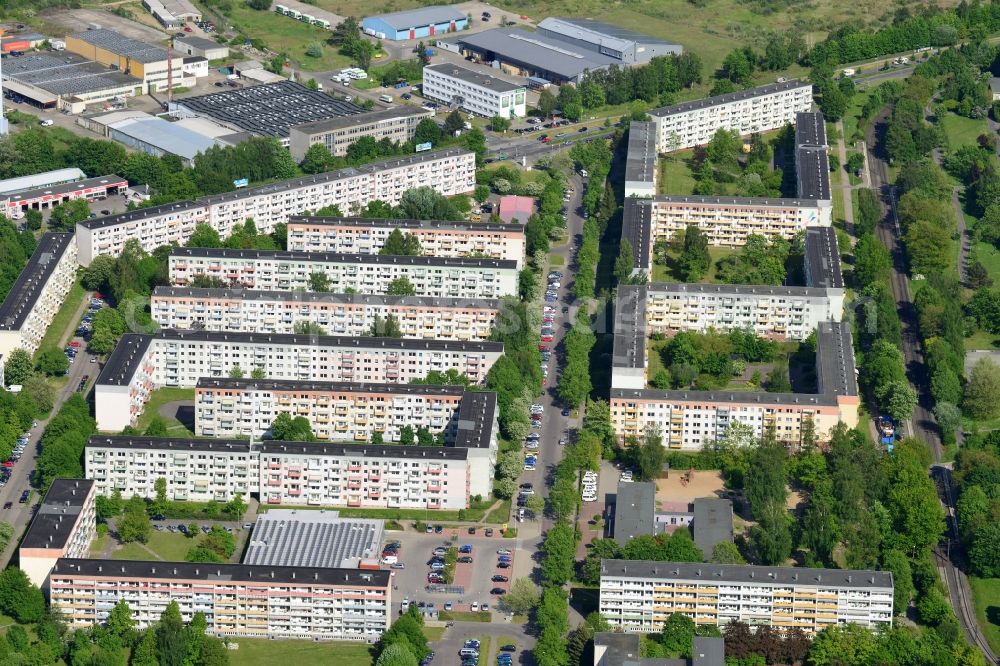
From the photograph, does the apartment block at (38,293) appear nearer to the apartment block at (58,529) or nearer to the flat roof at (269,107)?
the apartment block at (58,529)

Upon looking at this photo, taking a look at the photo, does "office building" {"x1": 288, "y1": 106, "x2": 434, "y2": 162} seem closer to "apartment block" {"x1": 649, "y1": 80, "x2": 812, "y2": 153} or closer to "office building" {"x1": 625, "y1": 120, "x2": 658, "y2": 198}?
"office building" {"x1": 625, "y1": 120, "x2": 658, "y2": 198}

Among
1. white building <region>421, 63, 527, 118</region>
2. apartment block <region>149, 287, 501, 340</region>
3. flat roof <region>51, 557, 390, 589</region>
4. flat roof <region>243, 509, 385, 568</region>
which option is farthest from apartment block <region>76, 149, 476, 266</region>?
flat roof <region>51, 557, 390, 589</region>

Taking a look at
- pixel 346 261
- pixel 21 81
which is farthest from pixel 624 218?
pixel 21 81

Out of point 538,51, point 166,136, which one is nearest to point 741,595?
point 166,136

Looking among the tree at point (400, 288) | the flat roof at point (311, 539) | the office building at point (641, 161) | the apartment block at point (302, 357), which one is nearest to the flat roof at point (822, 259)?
the office building at point (641, 161)

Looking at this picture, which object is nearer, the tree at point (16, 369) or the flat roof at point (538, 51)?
the tree at point (16, 369)

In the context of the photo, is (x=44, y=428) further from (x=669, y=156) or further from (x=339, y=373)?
(x=669, y=156)

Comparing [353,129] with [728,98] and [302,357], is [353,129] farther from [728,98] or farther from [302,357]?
[302,357]
